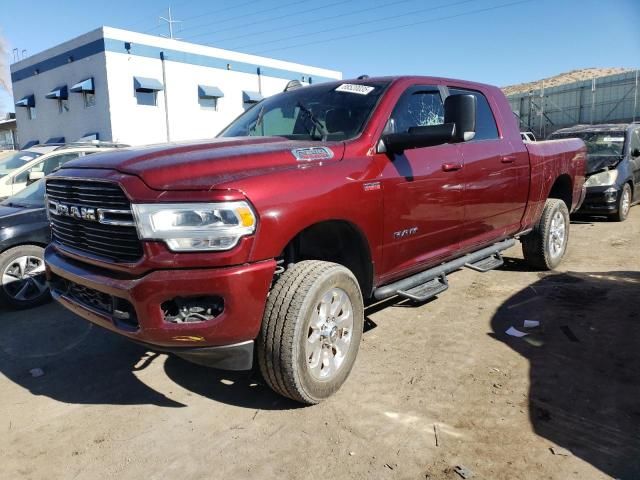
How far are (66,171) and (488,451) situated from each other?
3.03m

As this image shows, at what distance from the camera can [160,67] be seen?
2306 cm

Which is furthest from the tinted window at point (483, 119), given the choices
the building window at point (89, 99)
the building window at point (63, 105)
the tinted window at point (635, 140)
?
the building window at point (63, 105)

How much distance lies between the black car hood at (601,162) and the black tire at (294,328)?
826 centimetres

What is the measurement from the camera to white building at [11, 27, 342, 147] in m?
21.6

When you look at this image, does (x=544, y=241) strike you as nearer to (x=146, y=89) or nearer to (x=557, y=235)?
(x=557, y=235)

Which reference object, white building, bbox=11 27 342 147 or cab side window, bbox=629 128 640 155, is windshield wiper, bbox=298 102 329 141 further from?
white building, bbox=11 27 342 147

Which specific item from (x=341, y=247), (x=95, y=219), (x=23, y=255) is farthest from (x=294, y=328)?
(x=23, y=255)

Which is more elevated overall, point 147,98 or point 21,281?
point 147,98

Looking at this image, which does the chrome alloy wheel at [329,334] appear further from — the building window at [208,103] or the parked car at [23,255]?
the building window at [208,103]

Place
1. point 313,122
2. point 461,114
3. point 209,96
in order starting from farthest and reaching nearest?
point 209,96 → point 313,122 → point 461,114

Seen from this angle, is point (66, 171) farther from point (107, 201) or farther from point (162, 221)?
point (162, 221)

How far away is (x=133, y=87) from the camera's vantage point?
22.1 m

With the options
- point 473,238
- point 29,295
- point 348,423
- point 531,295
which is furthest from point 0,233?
point 531,295

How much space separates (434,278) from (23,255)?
4.15 metres
